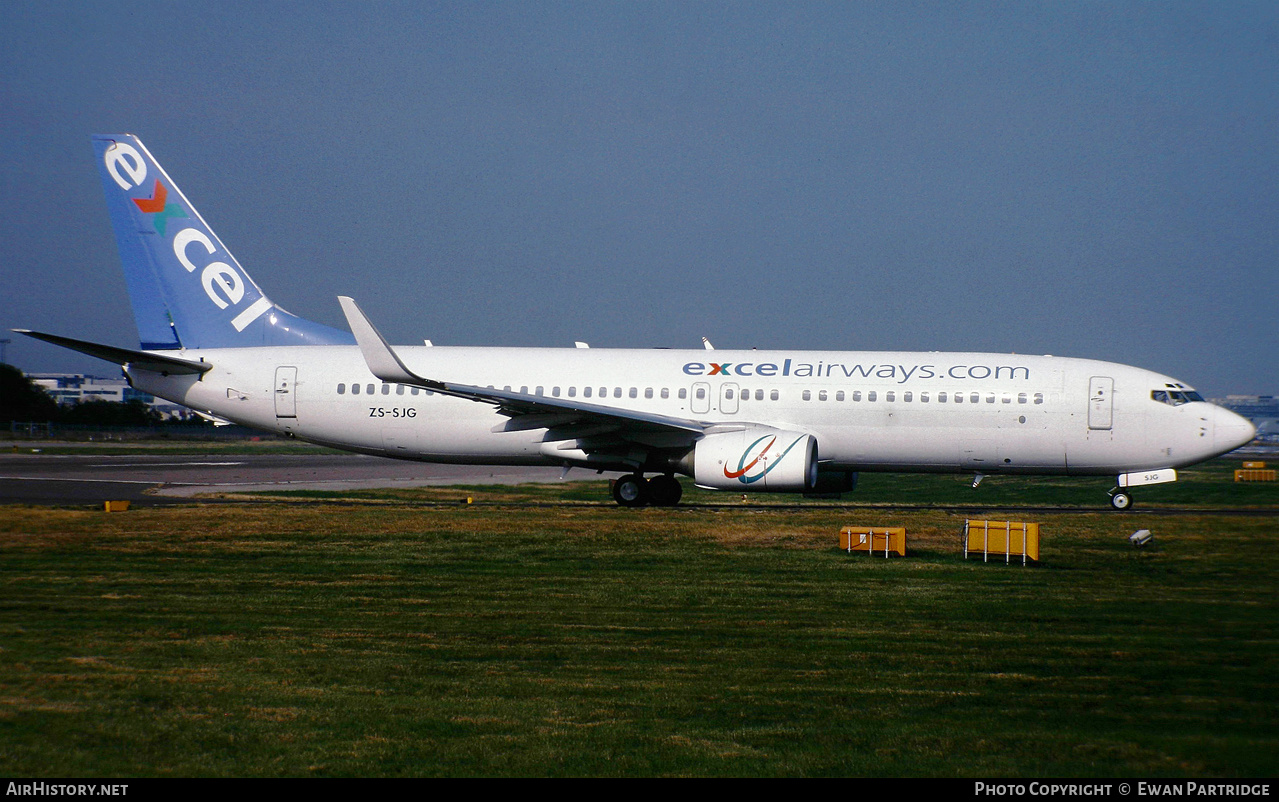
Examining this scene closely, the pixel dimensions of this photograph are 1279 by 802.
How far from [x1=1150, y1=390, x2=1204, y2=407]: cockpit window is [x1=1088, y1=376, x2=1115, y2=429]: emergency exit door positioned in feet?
3.00

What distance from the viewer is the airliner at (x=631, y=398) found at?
74.7 ft

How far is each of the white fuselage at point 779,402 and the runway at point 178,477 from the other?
3.42m

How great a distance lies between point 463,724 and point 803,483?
48.7 ft

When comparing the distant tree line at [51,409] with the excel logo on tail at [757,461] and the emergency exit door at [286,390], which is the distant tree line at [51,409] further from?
the excel logo on tail at [757,461]

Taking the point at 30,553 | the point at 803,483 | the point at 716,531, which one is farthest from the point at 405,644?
the point at 803,483

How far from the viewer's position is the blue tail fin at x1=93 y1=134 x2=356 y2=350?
25.4 meters

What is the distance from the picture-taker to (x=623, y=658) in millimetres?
8930

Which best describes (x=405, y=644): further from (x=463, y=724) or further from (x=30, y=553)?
(x=30, y=553)

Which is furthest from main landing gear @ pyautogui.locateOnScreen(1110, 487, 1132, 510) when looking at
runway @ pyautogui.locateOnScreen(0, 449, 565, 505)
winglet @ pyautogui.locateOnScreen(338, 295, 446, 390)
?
runway @ pyautogui.locateOnScreen(0, 449, 565, 505)

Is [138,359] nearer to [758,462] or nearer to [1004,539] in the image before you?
[758,462]

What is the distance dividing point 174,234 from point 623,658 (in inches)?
813

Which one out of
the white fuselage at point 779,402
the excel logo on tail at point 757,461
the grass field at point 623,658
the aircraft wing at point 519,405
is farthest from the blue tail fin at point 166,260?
the excel logo on tail at point 757,461

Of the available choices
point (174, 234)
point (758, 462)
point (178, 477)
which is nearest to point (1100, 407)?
point (758, 462)
